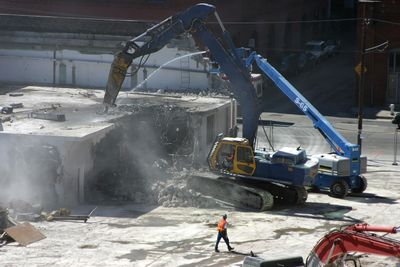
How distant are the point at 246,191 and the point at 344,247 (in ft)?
36.4

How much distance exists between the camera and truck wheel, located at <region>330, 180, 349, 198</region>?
3381 cm

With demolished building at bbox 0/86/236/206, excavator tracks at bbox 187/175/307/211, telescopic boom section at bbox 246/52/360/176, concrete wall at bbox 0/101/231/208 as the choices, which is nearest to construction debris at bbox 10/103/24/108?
demolished building at bbox 0/86/236/206

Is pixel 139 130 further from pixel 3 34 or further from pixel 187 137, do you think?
pixel 3 34

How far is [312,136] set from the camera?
49375mm

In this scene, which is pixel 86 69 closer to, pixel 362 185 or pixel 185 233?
pixel 362 185

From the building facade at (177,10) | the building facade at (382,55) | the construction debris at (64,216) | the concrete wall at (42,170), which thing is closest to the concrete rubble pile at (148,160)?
the concrete wall at (42,170)

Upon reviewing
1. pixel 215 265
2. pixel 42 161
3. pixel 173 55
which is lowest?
pixel 215 265

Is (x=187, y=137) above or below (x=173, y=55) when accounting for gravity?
below

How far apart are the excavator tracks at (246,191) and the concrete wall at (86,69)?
48.8 feet

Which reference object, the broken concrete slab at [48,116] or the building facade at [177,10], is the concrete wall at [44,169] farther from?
the building facade at [177,10]

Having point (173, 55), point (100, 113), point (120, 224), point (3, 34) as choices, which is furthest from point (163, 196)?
point (3, 34)

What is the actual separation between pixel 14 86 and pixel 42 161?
1808 cm

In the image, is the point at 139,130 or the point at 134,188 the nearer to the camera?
the point at 134,188

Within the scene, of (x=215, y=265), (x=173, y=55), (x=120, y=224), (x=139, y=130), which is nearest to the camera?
(x=215, y=265)
